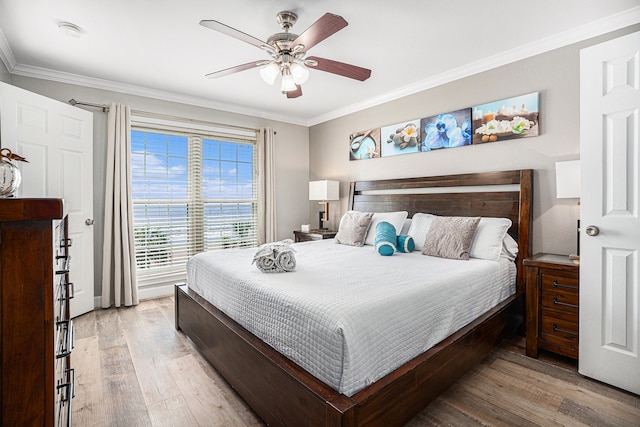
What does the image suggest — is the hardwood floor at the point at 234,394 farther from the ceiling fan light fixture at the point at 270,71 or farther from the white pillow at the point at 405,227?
the ceiling fan light fixture at the point at 270,71

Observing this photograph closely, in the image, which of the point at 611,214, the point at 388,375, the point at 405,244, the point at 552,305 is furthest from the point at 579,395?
the point at 405,244

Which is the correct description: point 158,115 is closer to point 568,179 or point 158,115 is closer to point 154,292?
point 154,292

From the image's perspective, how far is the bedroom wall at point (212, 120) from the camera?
3.55 metres

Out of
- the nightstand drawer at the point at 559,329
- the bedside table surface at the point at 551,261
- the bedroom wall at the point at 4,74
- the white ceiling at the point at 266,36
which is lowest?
the nightstand drawer at the point at 559,329

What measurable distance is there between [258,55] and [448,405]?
3168 mm

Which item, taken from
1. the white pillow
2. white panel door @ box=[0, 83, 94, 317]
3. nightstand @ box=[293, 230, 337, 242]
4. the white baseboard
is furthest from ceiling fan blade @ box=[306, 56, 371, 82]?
the white baseboard

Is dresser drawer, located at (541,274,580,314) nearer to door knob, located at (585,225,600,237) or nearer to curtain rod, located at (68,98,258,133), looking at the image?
door knob, located at (585,225,600,237)

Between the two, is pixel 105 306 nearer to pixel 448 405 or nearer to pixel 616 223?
pixel 448 405

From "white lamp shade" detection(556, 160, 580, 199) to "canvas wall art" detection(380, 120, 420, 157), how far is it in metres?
1.58

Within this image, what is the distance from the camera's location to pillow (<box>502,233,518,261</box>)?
2.88 m

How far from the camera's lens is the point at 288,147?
528cm

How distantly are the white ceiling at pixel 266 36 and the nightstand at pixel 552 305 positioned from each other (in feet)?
6.04

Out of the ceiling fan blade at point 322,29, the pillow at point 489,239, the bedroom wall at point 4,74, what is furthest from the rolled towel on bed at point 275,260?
the bedroom wall at point 4,74

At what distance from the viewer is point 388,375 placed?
1547 millimetres
